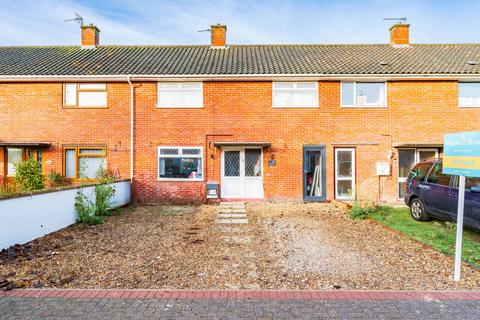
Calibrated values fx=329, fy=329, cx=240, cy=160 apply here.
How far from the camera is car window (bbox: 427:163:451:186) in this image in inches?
331

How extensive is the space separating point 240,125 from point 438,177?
23.4ft

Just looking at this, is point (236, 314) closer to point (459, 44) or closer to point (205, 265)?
point (205, 265)

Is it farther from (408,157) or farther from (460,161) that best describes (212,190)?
(460,161)

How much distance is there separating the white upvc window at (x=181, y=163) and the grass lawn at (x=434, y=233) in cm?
670

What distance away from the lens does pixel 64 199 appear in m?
8.46

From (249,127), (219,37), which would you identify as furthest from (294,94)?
(219,37)

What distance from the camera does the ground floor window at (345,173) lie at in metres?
13.1

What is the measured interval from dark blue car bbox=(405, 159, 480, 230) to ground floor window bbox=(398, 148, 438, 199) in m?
3.26

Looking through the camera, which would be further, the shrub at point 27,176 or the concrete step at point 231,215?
the shrub at point 27,176

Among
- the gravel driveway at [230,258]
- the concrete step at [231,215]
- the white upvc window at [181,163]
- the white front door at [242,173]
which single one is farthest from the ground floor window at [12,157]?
the concrete step at [231,215]

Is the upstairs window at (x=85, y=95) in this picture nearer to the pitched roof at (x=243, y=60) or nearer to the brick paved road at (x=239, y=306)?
the pitched roof at (x=243, y=60)

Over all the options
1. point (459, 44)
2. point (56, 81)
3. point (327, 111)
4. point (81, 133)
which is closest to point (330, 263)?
point (327, 111)

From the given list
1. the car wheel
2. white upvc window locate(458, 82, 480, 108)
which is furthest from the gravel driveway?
white upvc window locate(458, 82, 480, 108)

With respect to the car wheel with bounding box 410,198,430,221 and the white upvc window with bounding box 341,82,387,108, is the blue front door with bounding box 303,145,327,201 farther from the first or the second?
the car wheel with bounding box 410,198,430,221
